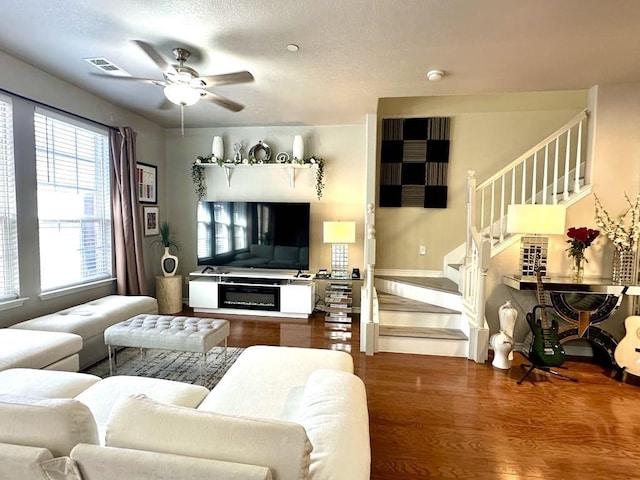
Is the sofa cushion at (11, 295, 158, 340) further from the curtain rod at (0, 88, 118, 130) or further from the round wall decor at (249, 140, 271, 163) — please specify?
the round wall decor at (249, 140, 271, 163)

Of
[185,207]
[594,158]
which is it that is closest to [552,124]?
[594,158]

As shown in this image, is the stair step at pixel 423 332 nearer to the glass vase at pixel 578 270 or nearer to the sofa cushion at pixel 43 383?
the glass vase at pixel 578 270

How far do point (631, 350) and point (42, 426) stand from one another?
4.03 meters

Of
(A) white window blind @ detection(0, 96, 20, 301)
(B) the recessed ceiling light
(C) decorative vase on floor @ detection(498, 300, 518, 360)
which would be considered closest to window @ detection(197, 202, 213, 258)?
(A) white window blind @ detection(0, 96, 20, 301)

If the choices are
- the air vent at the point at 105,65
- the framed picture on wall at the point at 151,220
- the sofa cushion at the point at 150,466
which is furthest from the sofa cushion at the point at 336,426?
the framed picture on wall at the point at 151,220

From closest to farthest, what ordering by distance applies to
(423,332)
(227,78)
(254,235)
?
(227,78) < (423,332) < (254,235)

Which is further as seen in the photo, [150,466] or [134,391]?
[134,391]

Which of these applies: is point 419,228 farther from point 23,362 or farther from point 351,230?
point 23,362

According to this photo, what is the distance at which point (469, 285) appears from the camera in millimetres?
3730

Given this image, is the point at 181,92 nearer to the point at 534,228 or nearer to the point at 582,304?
the point at 534,228

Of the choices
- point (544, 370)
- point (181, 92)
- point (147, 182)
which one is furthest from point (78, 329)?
point (544, 370)

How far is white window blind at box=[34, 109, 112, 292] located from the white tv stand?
1209 millimetres

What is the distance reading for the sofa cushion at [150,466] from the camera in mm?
915

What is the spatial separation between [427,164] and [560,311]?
239cm
